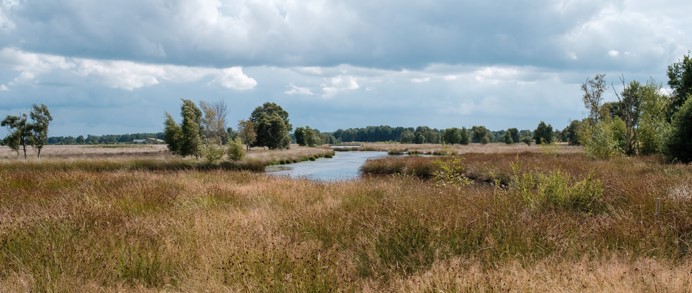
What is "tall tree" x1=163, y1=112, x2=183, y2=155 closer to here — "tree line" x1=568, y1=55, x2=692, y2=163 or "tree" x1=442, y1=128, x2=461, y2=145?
"tree line" x1=568, y1=55, x2=692, y2=163

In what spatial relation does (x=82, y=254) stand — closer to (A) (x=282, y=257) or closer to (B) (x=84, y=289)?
(B) (x=84, y=289)

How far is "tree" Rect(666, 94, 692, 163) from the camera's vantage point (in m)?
23.7

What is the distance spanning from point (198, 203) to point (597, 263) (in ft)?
25.1

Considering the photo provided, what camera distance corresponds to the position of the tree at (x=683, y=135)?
23.7 meters

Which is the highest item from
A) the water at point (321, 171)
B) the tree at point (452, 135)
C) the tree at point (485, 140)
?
the tree at point (452, 135)

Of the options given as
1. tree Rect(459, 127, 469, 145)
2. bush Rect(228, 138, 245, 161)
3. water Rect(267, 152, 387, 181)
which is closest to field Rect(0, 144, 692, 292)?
water Rect(267, 152, 387, 181)

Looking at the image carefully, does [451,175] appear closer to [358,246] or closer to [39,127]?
[358,246]

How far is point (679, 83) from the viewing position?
3891 cm

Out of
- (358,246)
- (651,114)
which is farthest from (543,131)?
(358,246)

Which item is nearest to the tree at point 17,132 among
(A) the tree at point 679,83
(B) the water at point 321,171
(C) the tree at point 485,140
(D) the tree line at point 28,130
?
(D) the tree line at point 28,130

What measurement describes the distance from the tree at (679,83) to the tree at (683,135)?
11.6 metres

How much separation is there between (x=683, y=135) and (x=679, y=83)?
1885 cm

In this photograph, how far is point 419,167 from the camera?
30.5 meters

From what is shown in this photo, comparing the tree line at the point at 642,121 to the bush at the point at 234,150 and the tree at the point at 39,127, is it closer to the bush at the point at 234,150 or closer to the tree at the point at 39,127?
the bush at the point at 234,150
